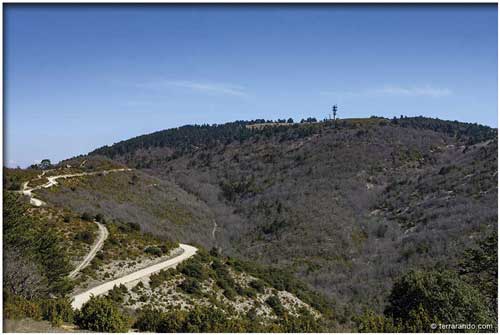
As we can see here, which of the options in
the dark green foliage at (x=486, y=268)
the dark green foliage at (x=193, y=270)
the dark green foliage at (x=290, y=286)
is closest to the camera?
the dark green foliage at (x=486, y=268)

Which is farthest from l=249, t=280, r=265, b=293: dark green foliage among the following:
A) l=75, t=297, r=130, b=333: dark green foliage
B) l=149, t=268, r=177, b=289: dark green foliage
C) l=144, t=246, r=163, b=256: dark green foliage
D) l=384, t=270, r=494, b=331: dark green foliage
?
l=75, t=297, r=130, b=333: dark green foliage

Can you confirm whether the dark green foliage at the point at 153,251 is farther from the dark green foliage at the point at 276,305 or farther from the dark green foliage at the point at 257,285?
the dark green foliage at the point at 276,305

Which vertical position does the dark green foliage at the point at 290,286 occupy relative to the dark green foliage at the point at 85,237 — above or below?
below

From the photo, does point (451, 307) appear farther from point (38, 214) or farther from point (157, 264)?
point (38, 214)

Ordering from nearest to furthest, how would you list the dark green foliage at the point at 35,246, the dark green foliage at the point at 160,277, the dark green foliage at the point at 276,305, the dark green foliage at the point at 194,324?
the dark green foliage at the point at 194,324 → the dark green foliage at the point at 35,246 → the dark green foliage at the point at 160,277 → the dark green foliage at the point at 276,305

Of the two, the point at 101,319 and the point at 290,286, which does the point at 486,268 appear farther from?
the point at 101,319

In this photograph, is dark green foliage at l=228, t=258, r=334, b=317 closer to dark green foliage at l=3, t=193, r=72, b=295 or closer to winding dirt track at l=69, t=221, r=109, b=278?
winding dirt track at l=69, t=221, r=109, b=278

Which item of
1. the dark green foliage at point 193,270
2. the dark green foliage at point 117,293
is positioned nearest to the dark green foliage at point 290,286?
the dark green foliage at point 193,270

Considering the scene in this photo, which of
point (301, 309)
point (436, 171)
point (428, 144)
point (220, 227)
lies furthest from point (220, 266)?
point (428, 144)
